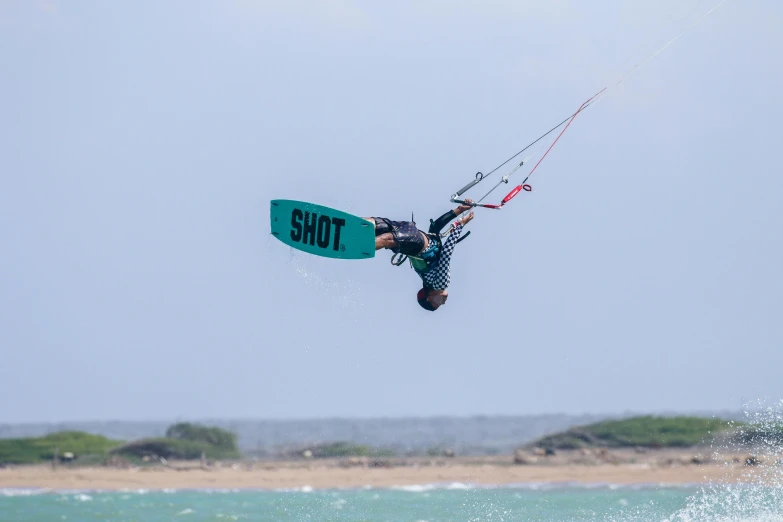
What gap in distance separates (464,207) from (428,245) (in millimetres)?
605

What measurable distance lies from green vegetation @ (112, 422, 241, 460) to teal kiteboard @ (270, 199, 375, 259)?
74.8 feet

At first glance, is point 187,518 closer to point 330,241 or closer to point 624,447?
point 330,241

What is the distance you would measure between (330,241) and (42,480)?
21431 mm

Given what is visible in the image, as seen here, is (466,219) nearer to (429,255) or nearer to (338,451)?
(429,255)

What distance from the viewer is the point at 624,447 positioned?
1391 inches

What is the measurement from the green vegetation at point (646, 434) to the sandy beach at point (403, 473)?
899 millimetres

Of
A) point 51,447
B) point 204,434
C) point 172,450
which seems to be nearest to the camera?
point 172,450

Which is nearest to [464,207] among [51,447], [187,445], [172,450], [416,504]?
[416,504]

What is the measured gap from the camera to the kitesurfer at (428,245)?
558 inches

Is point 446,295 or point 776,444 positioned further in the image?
point 776,444

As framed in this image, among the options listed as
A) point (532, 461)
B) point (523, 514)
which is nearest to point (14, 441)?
point (532, 461)

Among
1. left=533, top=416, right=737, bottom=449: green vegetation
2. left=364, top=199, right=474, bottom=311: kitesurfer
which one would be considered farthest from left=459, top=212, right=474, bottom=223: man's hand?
left=533, top=416, right=737, bottom=449: green vegetation

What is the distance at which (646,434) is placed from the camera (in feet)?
118

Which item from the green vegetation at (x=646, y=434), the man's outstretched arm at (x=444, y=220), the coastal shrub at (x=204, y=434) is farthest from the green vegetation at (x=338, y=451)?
the man's outstretched arm at (x=444, y=220)
